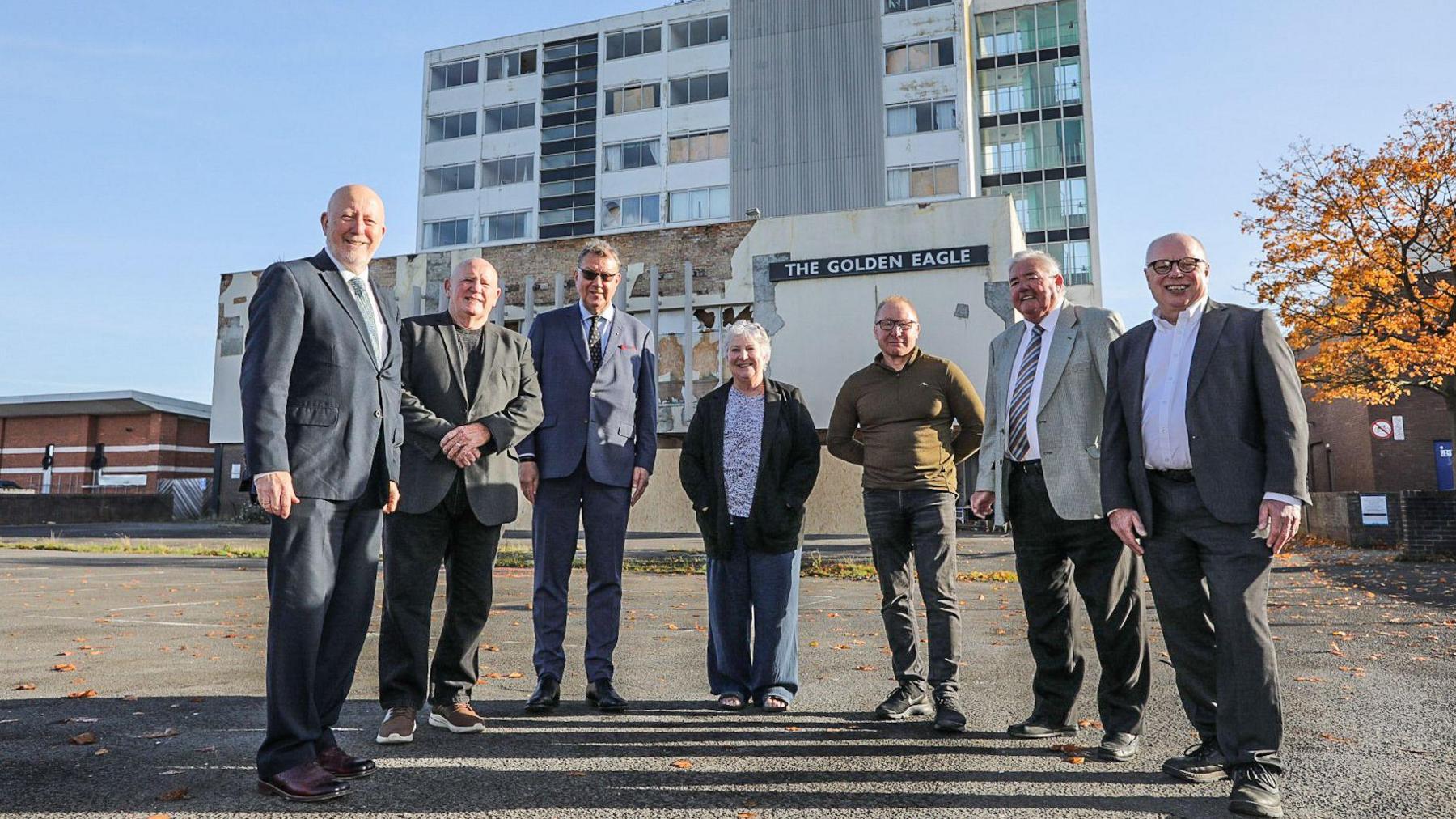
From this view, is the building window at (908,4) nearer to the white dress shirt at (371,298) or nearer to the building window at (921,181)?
the building window at (921,181)

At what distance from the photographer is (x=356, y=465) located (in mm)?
3354

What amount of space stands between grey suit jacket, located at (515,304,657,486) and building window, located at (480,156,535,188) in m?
41.5

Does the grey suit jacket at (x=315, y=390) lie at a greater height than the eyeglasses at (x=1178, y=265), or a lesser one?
lesser

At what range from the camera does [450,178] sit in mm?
45438

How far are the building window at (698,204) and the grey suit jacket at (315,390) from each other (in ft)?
124

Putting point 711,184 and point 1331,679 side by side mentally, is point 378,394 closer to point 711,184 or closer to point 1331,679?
point 1331,679

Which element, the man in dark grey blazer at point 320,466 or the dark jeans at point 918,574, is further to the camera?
the dark jeans at point 918,574

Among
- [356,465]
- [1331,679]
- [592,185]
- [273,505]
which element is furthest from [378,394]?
[592,185]

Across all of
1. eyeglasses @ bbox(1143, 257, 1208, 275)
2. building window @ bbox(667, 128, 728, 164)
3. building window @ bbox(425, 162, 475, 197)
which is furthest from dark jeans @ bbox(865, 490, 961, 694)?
building window @ bbox(425, 162, 475, 197)

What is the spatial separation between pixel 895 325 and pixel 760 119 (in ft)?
121

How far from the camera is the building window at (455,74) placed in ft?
151

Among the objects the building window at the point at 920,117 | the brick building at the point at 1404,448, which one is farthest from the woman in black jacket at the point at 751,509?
the building window at the point at 920,117

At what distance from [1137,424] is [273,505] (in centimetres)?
312

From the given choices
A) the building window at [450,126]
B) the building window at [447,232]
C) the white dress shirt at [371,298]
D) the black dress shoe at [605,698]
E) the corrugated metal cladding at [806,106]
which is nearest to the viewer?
the white dress shirt at [371,298]
